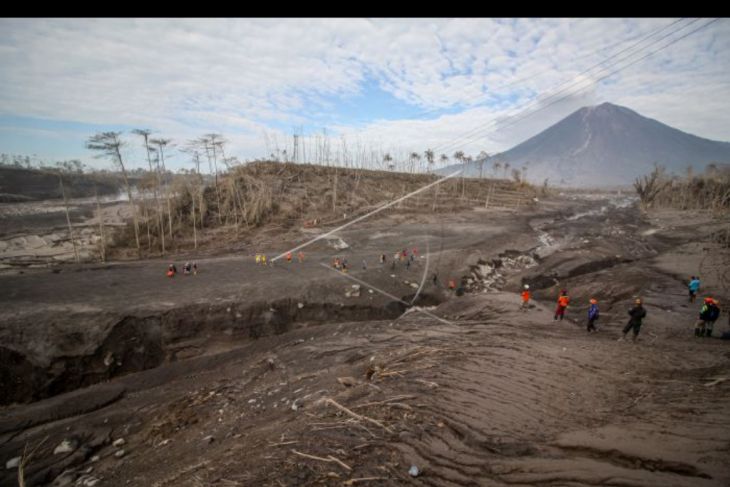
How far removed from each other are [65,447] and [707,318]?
1977 centimetres

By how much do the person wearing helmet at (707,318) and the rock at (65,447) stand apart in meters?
19.5

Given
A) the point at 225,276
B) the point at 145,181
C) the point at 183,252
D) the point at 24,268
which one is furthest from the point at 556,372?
the point at 145,181

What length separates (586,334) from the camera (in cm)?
1138

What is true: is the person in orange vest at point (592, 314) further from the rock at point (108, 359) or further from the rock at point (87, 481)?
the rock at point (108, 359)

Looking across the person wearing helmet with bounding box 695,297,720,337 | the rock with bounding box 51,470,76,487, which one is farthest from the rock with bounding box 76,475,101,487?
the person wearing helmet with bounding box 695,297,720,337

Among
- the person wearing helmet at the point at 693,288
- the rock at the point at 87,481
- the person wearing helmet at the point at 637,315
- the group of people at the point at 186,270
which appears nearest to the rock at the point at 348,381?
the rock at the point at 87,481

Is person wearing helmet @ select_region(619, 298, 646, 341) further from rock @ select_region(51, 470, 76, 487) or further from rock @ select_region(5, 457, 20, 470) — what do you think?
rock @ select_region(5, 457, 20, 470)

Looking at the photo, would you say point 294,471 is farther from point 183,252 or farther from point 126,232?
point 126,232

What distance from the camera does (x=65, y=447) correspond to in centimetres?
874

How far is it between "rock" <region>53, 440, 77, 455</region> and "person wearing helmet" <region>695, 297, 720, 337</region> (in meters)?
19.5

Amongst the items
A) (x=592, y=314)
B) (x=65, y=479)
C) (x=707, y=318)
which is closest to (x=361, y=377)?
(x=65, y=479)

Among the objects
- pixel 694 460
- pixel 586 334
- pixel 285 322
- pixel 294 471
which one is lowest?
pixel 285 322

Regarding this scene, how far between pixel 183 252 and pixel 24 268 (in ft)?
30.4

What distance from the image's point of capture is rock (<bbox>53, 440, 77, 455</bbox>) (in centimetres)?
866
